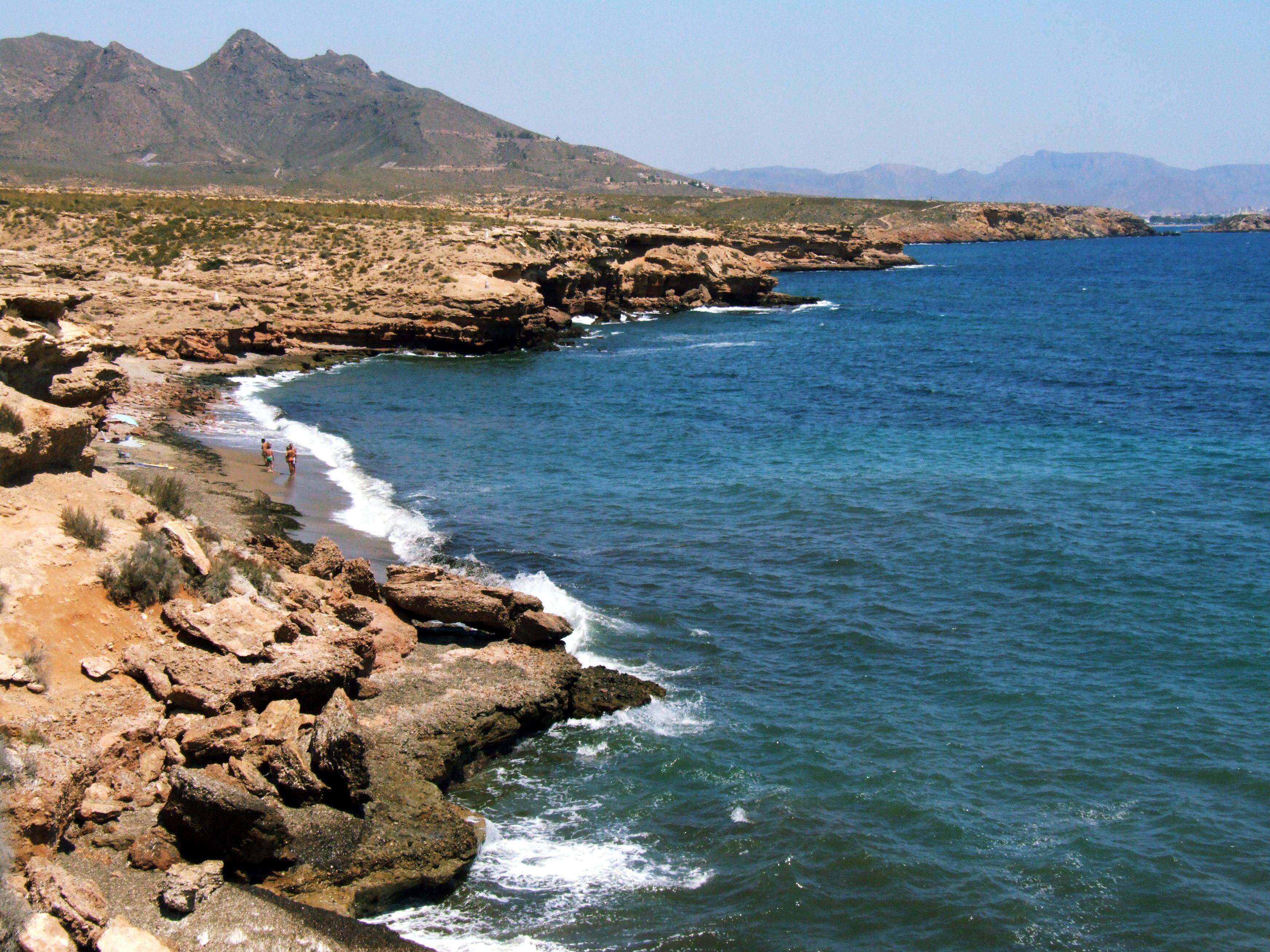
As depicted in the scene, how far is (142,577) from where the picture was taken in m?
12.0

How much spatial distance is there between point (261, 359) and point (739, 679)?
3196 centimetres

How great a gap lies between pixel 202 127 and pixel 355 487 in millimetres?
164459

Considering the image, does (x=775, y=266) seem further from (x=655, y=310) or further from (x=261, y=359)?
(x=261, y=359)

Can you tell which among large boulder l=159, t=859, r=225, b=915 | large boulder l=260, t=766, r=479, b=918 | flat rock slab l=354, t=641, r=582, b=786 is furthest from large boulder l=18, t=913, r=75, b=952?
flat rock slab l=354, t=641, r=582, b=786

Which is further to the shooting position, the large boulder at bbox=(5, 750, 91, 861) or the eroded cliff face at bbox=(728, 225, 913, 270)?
the eroded cliff face at bbox=(728, 225, 913, 270)

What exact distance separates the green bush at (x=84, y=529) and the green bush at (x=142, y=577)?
1.41ft

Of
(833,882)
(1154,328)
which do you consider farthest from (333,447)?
(1154,328)

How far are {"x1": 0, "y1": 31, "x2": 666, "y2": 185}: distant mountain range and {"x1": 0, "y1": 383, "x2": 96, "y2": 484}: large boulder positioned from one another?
11757cm

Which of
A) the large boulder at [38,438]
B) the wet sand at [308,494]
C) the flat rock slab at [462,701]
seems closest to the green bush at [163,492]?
the large boulder at [38,438]

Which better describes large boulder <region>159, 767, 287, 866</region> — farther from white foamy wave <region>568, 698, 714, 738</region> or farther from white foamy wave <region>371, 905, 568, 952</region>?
white foamy wave <region>568, 698, 714, 738</region>

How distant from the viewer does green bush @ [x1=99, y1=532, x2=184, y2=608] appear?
11.8 metres

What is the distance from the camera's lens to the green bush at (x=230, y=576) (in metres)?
12.8

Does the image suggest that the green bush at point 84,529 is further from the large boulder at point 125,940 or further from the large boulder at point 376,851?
the large boulder at point 125,940

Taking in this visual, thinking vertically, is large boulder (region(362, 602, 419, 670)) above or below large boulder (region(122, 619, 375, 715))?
below
